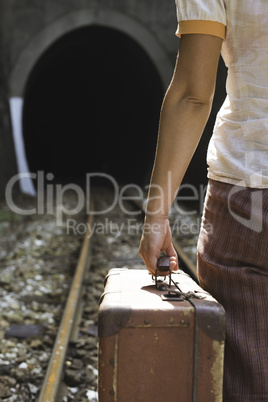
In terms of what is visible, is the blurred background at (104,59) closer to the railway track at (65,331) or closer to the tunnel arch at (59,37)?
the tunnel arch at (59,37)

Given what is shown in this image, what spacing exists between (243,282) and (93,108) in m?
20.8

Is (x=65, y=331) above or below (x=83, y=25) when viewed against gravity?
below

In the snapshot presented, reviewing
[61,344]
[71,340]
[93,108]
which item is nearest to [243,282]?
[61,344]

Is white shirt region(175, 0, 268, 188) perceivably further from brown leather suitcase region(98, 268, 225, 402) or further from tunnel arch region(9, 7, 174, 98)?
tunnel arch region(9, 7, 174, 98)

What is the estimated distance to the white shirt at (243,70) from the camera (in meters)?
1.19

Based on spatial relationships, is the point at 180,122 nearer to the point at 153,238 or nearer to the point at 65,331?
the point at 153,238

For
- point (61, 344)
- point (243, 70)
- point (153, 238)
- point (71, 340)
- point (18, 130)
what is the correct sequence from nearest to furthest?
1. point (243, 70)
2. point (153, 238)
3. point (61, 344)
4. point (71, 340)
5. point (18, 130)

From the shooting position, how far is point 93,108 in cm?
2142

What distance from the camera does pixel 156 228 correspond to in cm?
139

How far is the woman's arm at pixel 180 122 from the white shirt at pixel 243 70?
41 mm

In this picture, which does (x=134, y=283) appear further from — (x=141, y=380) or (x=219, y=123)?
(x=219, y=123)

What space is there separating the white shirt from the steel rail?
1756mm

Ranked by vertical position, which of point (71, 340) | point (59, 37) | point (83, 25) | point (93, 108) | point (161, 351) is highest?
point (83, 25)

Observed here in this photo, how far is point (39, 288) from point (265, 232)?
364 cm
